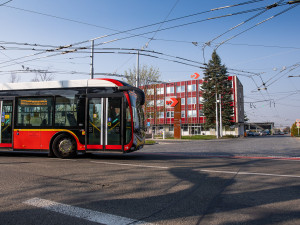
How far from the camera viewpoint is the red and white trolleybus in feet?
31.3

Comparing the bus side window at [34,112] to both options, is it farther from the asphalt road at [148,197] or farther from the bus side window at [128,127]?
the asphalt road at [148,197]

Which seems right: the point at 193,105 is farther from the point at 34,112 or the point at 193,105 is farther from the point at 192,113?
the point at 34,112

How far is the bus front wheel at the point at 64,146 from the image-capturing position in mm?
9850

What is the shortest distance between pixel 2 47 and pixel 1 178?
9.87 meters

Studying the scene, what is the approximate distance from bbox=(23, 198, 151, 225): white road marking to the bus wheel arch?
5709 mm

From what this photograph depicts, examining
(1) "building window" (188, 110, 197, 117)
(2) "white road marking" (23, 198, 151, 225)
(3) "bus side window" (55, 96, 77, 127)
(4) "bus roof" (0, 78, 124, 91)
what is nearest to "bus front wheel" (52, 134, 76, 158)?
(3) "bus side window" (55, 96, 77, 127)

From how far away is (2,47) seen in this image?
13.2 meters

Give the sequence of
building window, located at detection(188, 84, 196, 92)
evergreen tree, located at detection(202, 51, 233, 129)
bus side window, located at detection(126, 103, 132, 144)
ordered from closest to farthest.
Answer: bus side window, located at detection(126, 103, 132, 144) < evergreen tree, located at detection(202, 51, 233, 129) < building window, located at detection(188, 84, 196, 92)

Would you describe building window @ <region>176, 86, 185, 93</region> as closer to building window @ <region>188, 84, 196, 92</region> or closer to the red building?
the red building

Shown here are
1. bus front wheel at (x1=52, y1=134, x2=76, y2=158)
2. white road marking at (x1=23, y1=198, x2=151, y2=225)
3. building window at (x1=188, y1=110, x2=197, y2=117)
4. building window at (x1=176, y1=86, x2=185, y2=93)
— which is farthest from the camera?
building window at (x1=176, y1=86, x2=185, y2=93)

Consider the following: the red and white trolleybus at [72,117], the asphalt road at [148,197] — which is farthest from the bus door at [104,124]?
the asphalt road at [148,197]

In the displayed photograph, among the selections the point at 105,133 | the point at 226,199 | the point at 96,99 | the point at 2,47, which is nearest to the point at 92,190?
the point at 226,199

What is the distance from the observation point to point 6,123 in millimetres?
10742

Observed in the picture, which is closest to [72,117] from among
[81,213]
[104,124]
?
[104,124]
